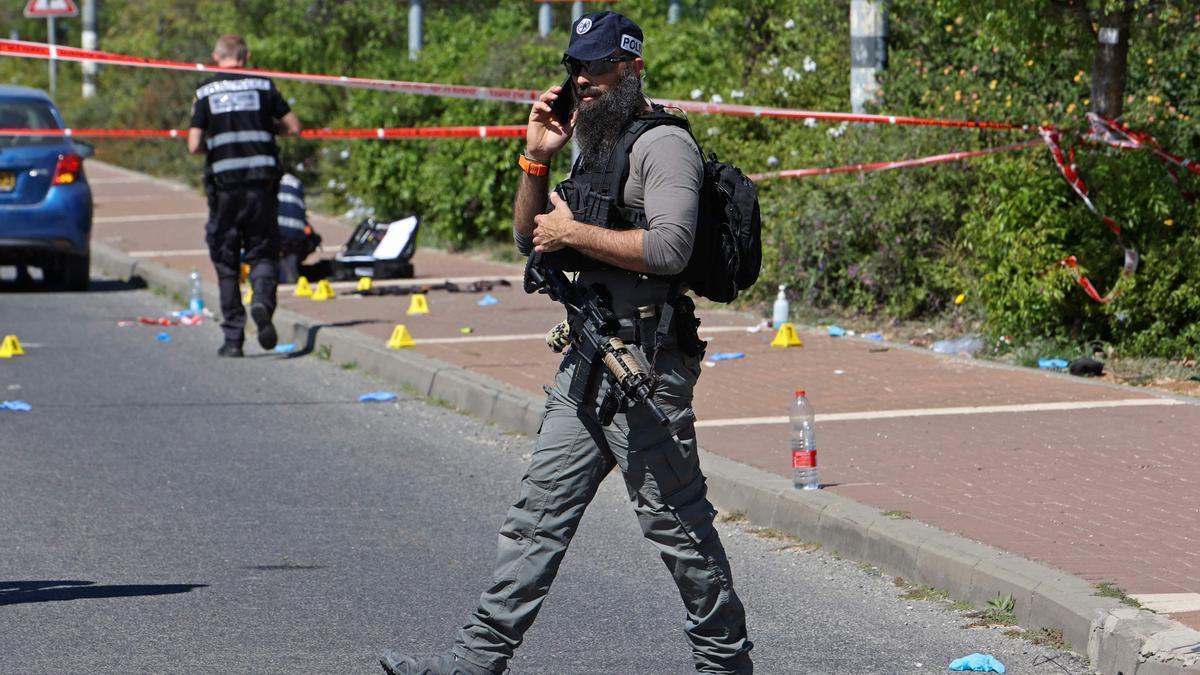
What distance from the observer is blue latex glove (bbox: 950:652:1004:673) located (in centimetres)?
533

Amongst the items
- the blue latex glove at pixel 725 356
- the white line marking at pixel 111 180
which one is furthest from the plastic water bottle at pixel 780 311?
the white line marking at pixel 111 180

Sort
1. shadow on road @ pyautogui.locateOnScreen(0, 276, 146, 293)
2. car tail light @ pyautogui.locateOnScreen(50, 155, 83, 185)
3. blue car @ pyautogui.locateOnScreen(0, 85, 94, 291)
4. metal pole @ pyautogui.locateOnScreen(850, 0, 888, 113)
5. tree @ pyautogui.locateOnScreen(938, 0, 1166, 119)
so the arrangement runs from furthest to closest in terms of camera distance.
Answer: shadow on road @ pyautogui.locateOnScreen(0, 276, 146, 293), car tail light @ pyautogui.locateOnScreen(50, 155, 83, 185), blue car @ pyautogui.locateOnScreen(0, 85, 94, 291), metal pole @ pyautogui.locateOnScreen(850, 0, 888, 113), tree @ pyautogui.locateOnScreen(938, 0, 1166, 119)

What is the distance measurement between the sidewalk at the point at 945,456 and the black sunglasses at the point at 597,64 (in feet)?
7.24

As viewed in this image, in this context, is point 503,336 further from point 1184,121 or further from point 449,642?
point 449,642

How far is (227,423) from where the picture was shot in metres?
9.77

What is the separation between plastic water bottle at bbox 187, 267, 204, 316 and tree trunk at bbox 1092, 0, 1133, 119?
24.5 ft

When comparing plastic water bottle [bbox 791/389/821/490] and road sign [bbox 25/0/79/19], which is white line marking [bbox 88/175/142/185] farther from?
plastic water bottle [bbox 791/389/821/490]

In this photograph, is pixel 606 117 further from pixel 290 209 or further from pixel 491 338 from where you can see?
pixel 290 209

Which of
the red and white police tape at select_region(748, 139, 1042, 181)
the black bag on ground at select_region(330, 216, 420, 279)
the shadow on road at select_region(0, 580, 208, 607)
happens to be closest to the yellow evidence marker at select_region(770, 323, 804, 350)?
the red and white police tape at select_region(748, 139, 1042, 181)

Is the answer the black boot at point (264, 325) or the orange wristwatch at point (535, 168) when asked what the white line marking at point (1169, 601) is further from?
the black boot at point (264, 325)

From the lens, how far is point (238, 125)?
456 inches

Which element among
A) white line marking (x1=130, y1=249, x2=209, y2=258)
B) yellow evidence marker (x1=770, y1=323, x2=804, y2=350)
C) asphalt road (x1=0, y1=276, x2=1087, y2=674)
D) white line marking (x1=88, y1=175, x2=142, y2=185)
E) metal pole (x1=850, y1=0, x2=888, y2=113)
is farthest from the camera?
white line marking (x1=88, y1=175, x2=142, y2=185)

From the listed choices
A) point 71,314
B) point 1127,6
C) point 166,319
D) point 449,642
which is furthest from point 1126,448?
point 71,314

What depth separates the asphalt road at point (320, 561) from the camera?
5.56 metres
